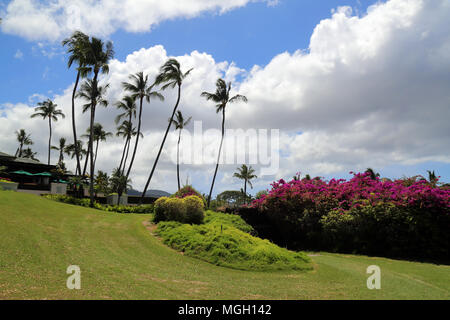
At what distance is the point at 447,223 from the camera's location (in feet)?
43.4

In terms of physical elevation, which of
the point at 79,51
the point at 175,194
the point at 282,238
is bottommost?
the point at 282,238

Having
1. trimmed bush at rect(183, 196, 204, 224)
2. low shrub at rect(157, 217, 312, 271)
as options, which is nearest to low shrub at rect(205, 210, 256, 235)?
trimmed bush at rect(183, 196, 204, 224)

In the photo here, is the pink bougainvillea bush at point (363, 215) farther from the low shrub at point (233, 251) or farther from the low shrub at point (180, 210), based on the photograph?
the low shrub at point (233, 251)

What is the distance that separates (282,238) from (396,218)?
688 centimetres

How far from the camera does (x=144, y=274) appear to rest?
8367mm

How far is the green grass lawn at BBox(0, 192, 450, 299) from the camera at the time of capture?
6762mm

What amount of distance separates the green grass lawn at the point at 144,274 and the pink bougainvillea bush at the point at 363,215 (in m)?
1.48

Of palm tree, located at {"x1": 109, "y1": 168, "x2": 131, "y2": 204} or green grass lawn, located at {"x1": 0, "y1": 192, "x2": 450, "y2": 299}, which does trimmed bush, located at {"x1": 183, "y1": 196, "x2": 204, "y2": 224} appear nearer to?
green grass lawn, located at {"x1": 0, "y1": 192, "x2": 450, "y2": 299}

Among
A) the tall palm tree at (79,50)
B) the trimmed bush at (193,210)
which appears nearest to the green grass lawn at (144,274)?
the trimmed bush at (193,210)

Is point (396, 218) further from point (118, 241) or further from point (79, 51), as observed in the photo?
point (79, 51)

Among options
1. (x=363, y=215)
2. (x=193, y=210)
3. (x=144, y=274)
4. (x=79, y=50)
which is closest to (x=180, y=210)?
(x=193, y=210)

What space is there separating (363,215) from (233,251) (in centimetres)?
739

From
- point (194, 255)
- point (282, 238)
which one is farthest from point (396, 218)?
point (194, 255)

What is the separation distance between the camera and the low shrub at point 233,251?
1023 centimetres
